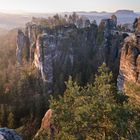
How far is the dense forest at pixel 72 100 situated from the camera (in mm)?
15555

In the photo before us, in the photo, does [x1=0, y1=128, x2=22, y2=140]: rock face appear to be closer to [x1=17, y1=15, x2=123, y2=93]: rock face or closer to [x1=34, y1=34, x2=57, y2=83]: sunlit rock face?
[x1=17, y1=15, x2=123, y2=93]: rock face

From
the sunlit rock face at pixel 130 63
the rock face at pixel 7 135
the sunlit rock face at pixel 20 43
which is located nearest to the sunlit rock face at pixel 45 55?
the sunlit rock face at pixel 20 43

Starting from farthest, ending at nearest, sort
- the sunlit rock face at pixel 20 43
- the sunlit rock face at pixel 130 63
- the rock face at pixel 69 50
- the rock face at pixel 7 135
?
1. the sunlit rock face at pixel 20 43
2. the rock face at pixel 69 50
3. the sunlit rock face at pixel 130 63
4. the rock face at pixel 7 135

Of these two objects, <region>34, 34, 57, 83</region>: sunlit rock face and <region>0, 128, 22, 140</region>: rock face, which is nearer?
<region>0, 128, 22, 140</region>: rock face

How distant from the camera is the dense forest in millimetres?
15555

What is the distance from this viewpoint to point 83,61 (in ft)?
259

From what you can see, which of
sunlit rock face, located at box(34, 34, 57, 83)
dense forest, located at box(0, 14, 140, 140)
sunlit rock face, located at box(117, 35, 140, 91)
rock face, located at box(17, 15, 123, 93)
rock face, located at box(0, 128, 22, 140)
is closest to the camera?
rock face, located at box(0, 128, 22, 140)

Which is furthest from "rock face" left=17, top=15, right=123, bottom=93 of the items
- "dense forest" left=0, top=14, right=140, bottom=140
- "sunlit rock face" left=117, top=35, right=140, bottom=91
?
"sunlit rock face" left=117, top=35, right=140, bottom=91

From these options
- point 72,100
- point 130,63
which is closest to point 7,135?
point 72,100

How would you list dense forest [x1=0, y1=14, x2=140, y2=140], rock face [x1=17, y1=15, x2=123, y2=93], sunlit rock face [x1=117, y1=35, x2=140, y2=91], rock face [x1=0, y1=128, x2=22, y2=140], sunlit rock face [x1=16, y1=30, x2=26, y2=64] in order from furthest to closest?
sunlit rock face [x1=16, y1=30, x2=26, y2=64] < rock face [x1=17, y1=15, x2=123, y2=93] < sunlit rock face [x1=117, y1=35, x2=140, y2=91] < dense forest [x1=0, y1=14, x2=140, y2=140] < rock face [x1=0, y1=128, x2=22, y2=140]

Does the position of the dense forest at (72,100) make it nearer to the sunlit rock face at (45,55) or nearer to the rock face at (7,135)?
the sunlit rock face at (45,55)

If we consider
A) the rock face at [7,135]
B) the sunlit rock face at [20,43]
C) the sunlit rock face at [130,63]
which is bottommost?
the sunlit rock face at [20,43]

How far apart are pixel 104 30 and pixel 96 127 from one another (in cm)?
6532

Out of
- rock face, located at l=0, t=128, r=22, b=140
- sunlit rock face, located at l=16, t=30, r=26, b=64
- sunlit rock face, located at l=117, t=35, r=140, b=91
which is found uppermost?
rock face, located at l=0, t=128, r=22, b=140
